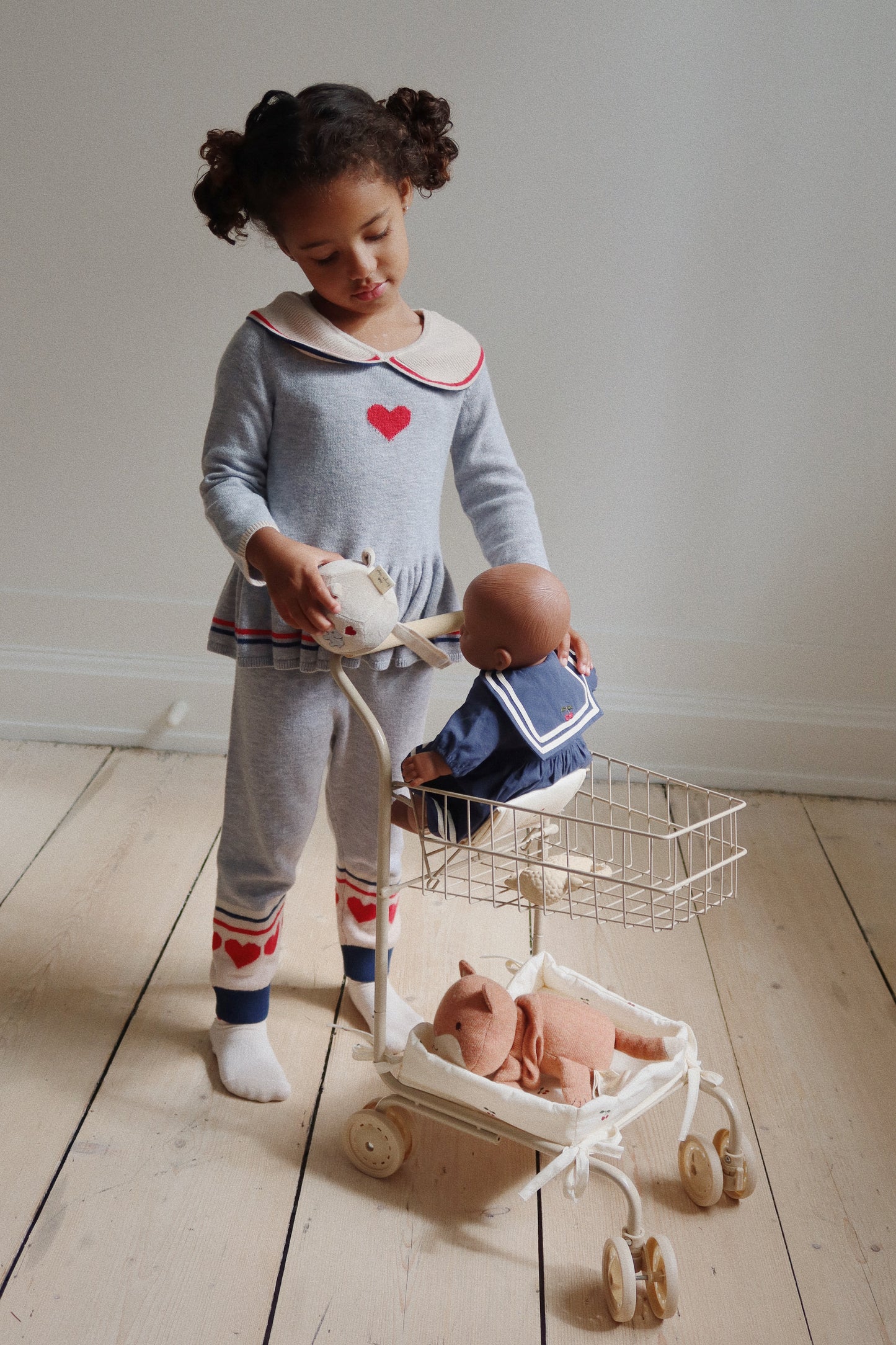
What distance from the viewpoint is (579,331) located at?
5.74 feet

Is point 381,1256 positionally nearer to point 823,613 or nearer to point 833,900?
point 833,900

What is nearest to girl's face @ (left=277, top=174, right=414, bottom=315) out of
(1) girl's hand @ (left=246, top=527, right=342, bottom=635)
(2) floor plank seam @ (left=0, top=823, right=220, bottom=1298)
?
(1) girl's hand @ (left=246, top=527, right=342, bottom=635)

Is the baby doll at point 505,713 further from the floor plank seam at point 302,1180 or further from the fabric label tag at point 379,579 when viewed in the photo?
the floor plank seam at point 302,1180

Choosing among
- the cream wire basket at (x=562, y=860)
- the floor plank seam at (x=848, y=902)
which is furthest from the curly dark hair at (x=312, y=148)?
the floor plank seam at (x=848, y=902)

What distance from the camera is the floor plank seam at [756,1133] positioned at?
994 millimetres

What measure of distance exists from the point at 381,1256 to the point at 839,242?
1566 millimetres

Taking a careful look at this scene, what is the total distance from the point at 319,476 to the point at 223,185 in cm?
28

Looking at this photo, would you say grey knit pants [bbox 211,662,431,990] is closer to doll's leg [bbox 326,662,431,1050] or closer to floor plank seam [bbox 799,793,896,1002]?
doll's leg [bbox 326,662,431,1050]

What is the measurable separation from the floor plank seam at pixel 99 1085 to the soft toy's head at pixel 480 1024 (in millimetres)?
406

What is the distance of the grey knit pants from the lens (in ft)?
3.71

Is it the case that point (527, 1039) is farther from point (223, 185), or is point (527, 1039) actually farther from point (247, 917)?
point (223, 185)

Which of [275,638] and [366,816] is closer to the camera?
[275,638]

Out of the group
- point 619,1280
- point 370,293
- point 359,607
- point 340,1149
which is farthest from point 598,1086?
point 370,293

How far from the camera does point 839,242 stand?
170 cm
